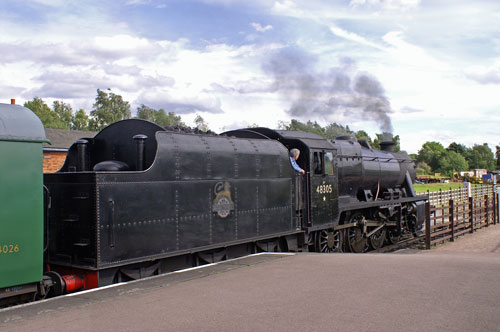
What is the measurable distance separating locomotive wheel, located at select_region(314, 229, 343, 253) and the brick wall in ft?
56.7

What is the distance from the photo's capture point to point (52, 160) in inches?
960

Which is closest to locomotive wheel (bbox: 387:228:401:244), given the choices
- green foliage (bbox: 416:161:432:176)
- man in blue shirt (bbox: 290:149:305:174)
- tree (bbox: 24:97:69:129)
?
man in blue shirt (bbox: 290:149:305:174)

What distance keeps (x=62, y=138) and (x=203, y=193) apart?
75.5ft

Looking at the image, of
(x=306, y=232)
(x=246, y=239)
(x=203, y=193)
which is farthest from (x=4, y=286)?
(x=306, y=232)

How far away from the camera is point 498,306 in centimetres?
530

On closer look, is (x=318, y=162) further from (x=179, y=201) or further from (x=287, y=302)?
(x=287, y=302)

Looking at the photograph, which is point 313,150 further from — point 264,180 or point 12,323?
point 12,323

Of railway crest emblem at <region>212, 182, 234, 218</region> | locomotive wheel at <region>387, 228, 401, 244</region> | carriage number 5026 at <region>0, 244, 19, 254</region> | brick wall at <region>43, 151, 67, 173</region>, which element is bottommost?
locomotive wheel at <region>387, 228, 401, 244</region>

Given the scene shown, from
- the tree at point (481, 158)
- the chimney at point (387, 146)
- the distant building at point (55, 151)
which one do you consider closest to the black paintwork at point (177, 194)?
the chimney at point (387, 146)

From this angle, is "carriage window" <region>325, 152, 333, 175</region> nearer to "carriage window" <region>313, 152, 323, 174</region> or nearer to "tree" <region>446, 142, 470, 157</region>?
"carriage window" <region>313, 152, 323, 174</region>

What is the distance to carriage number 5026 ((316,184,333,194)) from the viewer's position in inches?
426

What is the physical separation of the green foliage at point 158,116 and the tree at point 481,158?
9300 centimetres

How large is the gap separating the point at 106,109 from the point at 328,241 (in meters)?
59.7

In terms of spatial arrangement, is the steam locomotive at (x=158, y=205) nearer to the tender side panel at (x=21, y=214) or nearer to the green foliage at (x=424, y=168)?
the tender side panel at (x=21, y=214)
